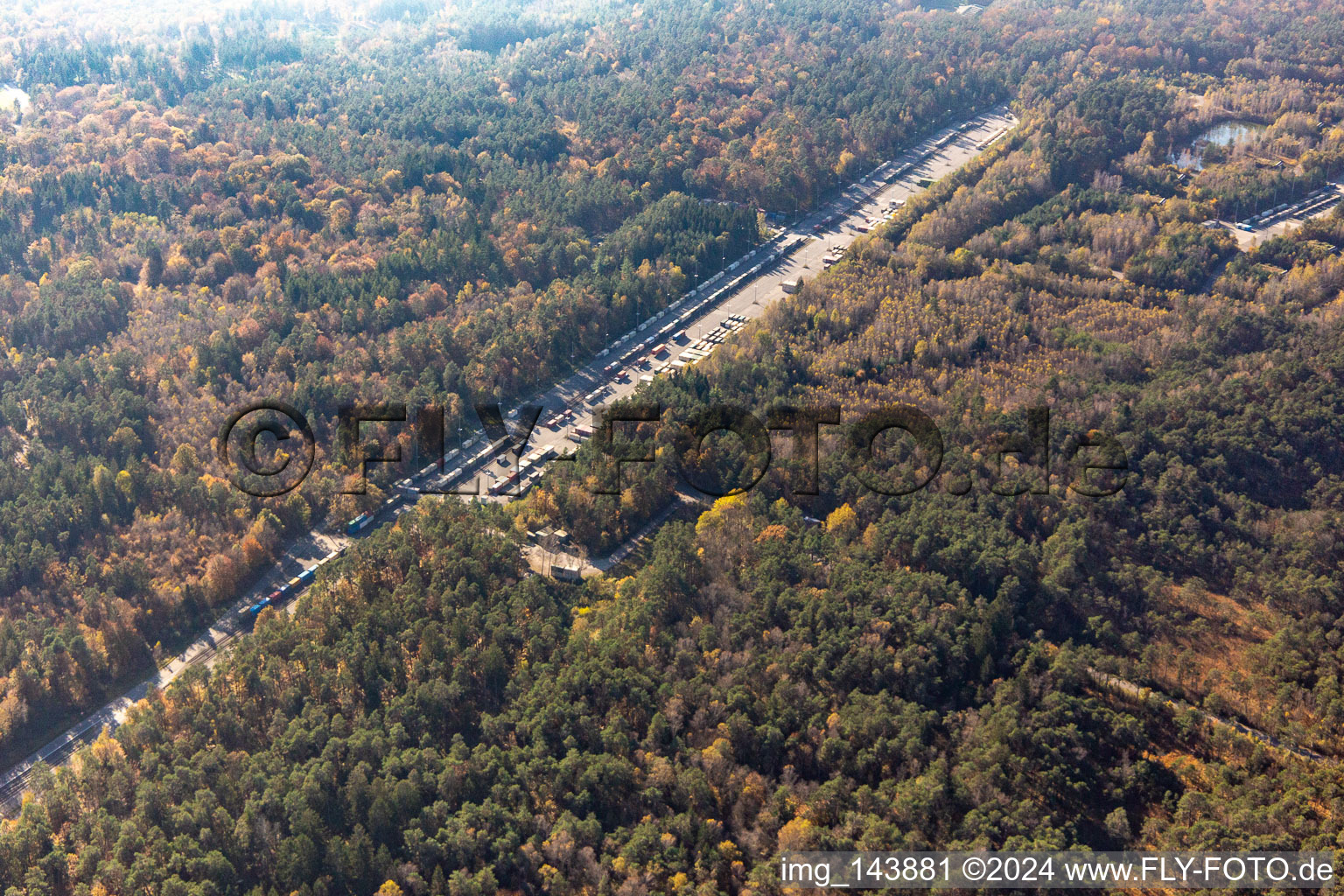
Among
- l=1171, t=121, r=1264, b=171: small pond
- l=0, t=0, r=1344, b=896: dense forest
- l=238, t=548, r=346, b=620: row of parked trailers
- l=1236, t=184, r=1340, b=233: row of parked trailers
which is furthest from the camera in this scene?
l=1171, t=121, r=1264, b=171: small pond

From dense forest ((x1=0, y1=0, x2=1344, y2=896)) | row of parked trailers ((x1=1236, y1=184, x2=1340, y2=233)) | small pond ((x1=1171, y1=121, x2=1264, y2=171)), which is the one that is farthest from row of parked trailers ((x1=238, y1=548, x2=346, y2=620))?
small pond ((x1=1171, y1=121, x2=1264, y2=171))

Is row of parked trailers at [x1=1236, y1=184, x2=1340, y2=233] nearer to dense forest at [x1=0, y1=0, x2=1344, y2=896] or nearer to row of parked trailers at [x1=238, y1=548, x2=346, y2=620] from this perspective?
dense forest at [x1=0, y1=0, x2=1344, y2=896]

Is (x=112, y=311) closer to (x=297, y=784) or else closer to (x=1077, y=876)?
(x=297, y=784)

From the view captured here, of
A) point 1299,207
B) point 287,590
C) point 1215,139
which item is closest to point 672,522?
point 287,590

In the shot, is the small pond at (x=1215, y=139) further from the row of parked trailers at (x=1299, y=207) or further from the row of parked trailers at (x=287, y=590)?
the row of parked trailers at (x=287, y=590)

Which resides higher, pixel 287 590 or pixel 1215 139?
pixel 1215 139

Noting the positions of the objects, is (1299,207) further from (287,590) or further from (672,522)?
(287,590)

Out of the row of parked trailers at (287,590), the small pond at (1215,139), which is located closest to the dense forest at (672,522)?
the row of parked trailers at (287,590)
